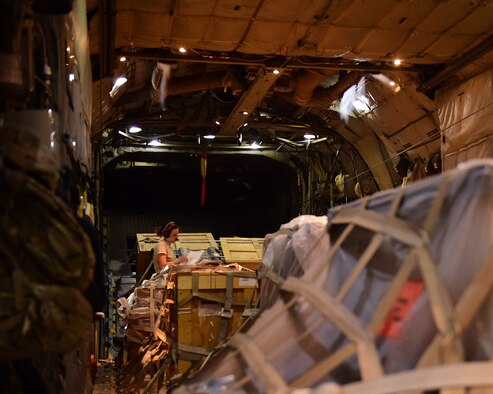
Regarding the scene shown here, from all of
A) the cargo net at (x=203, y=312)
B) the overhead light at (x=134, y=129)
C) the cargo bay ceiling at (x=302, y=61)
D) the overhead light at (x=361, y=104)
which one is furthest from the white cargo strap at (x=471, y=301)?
the overhead light at (x=134, y=129)

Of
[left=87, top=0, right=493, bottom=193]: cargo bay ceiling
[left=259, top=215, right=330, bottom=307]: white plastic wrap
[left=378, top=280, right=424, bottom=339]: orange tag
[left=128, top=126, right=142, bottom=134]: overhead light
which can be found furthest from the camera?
[left=128, top=126, right=142, bottom=134]: overhead light

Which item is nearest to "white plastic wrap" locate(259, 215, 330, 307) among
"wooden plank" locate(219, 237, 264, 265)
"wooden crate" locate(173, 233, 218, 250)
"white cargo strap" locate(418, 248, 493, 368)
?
"white cargo strap" locate(418, 248, 493, 368)

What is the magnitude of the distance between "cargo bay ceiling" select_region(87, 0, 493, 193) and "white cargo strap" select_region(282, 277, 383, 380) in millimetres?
3883

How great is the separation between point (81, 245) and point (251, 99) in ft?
23.7

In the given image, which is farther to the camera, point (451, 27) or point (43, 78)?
point (451, 27)

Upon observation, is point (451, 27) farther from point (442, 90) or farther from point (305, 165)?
point (305, 165)

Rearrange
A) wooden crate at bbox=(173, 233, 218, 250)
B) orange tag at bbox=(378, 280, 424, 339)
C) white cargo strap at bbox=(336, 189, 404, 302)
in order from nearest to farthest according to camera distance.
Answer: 1. orange tag at bbox=(378, 280, 424, 339)
2. white cargo strap at bbox=(336, 189, 404, 302)
3. wooden crate at bbox=(173, 233, 218, 250)

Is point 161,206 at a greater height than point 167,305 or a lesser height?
greater

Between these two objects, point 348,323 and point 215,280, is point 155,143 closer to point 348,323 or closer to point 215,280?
point 215,280

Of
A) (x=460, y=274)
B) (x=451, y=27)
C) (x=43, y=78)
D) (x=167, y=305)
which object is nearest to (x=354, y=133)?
(x=451, y=27)

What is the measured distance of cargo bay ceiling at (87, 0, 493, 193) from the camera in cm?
656

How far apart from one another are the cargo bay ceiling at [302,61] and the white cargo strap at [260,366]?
383cm

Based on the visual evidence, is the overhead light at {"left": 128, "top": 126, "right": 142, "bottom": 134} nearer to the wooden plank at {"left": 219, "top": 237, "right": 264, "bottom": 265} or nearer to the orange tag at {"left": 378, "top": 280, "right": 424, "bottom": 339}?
the wooden plank at {"left": 219, "top": 237, "right": 264, "bottom": 265}

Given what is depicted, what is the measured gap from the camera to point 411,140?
10031mm
